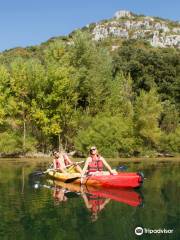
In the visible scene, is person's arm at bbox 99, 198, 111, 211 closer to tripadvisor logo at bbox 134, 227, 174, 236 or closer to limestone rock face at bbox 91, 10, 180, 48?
tripadvisor logo at bbox 134, 227, 174, 236

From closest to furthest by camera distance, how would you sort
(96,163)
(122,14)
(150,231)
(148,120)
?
(150,231), (96,163), (148,120), (122,14)

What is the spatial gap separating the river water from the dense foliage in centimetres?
2174

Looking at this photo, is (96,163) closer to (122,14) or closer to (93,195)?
(93,195)

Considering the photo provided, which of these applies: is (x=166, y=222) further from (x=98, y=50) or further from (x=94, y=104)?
(x=98, y=50)

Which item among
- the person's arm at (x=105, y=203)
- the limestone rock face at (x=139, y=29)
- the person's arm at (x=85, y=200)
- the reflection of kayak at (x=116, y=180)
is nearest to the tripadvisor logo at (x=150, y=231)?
the person's arm at (x=105, y=203)

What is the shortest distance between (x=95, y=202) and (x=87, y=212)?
1.76 m

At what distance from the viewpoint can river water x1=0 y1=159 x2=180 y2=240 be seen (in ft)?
37.5

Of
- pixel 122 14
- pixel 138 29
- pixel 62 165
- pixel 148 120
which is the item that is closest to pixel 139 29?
pixel 138 29

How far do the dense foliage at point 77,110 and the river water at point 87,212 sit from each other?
21.7 m

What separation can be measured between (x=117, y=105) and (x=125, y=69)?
1302 cm

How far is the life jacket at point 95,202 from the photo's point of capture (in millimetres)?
14286

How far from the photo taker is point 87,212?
1388 centimetres

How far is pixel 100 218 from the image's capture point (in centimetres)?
1293

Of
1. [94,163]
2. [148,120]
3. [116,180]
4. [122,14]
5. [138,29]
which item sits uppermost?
[122,14]
